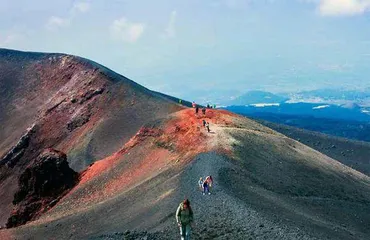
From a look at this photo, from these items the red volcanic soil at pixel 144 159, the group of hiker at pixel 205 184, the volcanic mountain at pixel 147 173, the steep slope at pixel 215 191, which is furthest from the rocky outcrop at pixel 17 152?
the group of hiker at pixel 205 184

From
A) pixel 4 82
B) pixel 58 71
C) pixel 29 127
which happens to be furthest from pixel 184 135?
pixel 4 82

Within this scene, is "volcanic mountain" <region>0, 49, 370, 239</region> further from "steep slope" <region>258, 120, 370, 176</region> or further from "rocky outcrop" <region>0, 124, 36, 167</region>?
"steep slope" <region>258, 120, 370, 176</region>

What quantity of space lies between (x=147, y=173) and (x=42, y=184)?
17.8 meters

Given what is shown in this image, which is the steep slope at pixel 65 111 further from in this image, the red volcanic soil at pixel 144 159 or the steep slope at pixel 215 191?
the steep slope at pixel 215 191

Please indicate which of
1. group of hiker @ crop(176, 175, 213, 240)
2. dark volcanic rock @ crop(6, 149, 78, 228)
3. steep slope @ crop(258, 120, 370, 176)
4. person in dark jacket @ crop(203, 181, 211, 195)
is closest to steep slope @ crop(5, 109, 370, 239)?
person in dark jacket @ crop(203, 181, 211, 195)

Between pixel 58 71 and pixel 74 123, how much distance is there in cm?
2240

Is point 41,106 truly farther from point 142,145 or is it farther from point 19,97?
point 142,145

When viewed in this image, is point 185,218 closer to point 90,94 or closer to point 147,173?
point 147,173

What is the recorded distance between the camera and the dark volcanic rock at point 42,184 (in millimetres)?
60969

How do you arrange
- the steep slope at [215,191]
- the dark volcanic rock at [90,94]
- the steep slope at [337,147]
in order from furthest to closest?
1. the steep slope at [337,147]
2. the dark volcanic rock at [90,94]
3. the steep slope at [215,191]

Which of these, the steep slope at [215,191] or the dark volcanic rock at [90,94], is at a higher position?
the dark volcanic rock at [90,94]

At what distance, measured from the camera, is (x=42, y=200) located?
61.7 meters

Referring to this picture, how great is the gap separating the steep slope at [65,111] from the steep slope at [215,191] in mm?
12138

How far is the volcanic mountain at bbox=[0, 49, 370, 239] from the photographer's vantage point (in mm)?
34500
